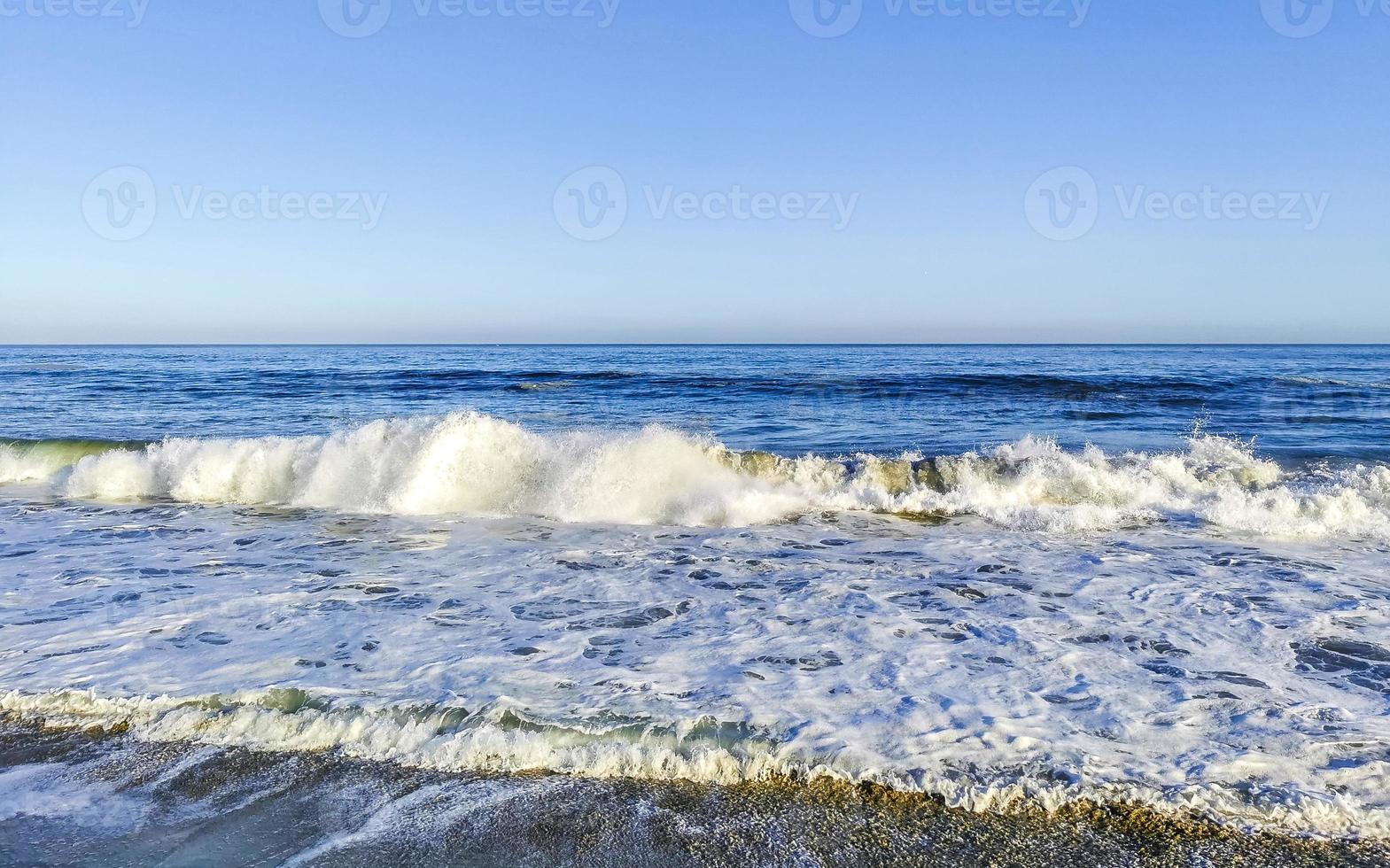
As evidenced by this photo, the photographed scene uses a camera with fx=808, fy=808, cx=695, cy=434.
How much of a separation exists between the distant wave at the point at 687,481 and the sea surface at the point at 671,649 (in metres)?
0.06

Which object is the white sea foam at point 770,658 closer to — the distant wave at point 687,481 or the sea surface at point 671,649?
the sea surface at point 671,649

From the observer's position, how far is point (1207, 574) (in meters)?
6.59

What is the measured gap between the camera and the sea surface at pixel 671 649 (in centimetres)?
316

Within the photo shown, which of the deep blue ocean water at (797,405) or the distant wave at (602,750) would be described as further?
the deep blue ocean water at (797,405)

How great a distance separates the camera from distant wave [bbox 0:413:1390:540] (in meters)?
9.06

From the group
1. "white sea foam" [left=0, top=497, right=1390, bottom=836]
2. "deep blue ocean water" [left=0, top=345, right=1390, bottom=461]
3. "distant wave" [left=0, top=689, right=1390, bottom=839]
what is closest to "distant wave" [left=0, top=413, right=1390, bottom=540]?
"white sea foam" [left=0, top=497, right=1390, bottom=836]

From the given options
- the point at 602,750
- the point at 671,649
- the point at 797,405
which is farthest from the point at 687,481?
the point at 797,405

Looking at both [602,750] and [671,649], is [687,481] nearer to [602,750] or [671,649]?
[671,649]

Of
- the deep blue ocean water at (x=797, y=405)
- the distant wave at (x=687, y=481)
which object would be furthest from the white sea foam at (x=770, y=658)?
the deep blue ocean water at (x=797, y=405)

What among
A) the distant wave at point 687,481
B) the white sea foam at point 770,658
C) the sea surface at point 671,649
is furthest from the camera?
the distant wave at point 687,481

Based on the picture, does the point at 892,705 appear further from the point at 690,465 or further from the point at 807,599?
the point at 690,465

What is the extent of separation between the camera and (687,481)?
1008cm

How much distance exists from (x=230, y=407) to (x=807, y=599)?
66.2 ft

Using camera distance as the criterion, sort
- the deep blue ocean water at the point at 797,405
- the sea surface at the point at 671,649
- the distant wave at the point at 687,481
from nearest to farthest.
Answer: the sea surface at the point at 671,649 < the distant wave at the point at 687,481 < the deep blue ocean water at the point at 797,405
